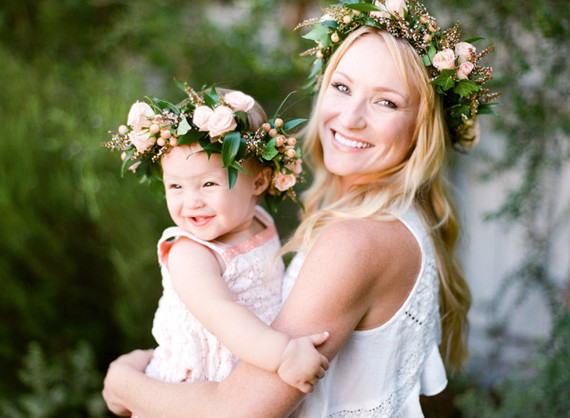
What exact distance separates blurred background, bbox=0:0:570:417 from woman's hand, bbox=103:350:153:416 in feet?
5.06

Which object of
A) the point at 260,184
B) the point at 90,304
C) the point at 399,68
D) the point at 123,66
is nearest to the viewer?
the point at 399,68

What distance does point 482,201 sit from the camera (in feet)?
16.0

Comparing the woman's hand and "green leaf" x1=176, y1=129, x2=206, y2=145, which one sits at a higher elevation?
"green leaf" x1=176, y1=129, x2=206, y2=145

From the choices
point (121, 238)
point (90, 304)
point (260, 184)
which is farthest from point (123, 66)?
point (260, 184)

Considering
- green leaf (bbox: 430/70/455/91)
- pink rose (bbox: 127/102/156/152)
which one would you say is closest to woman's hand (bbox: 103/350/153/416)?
pink rose (bbox: 127/102/156/152)

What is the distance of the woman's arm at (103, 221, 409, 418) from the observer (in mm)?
1517

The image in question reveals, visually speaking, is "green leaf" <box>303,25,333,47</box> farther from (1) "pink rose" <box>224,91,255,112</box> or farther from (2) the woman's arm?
(2) the woman's arm

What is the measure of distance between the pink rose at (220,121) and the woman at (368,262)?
459 millimetres

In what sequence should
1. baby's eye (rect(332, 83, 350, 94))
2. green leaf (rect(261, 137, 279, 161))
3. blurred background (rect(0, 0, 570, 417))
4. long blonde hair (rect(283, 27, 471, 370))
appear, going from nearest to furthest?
green leaf (rect(261, 137, 279, 161)), long blonde hair (rect(283, 27, 471, 370)), baby's eye (rect(332, 83, 350, 94)), blurred background (rect(0, 0, 570, 417))

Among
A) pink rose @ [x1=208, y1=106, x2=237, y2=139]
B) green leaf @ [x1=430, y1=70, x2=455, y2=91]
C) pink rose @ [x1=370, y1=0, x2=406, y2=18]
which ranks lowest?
pink rose @ [x1=208, y1=106, x2=237, y2=139]

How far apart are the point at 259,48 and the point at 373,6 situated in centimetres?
239

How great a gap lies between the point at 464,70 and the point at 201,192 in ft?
3.45

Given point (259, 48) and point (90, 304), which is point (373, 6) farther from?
point (90, 304)

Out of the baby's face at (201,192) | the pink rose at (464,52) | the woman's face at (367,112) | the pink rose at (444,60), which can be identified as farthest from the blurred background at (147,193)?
the baby's face at (201,192)
